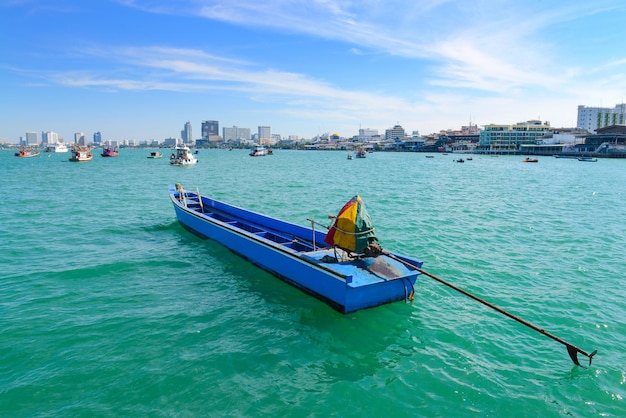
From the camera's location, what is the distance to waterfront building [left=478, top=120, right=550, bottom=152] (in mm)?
139625

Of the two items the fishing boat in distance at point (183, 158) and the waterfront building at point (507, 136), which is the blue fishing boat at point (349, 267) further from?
the waterfront building at point (507, 136)

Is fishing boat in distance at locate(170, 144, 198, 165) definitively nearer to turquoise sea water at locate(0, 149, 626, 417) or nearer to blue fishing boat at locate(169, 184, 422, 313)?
turquoise sea water at locate(0, 149, 626, 417)

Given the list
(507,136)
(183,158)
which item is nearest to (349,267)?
(183,158)

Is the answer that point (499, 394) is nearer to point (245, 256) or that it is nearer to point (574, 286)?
point (574, 286)

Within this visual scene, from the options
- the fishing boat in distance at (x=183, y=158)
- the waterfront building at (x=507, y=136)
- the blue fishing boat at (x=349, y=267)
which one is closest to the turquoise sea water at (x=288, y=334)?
the blue fishing boat at (x=349, y=267)

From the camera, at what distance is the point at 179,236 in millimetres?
18250

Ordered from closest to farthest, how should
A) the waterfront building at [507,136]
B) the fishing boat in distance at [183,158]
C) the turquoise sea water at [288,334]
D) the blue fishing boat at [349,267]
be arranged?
the turquoise sea water at [288,334] → the blue fishing boat at [349,267] → the fishing boat in distance at [183,158] → the waterfront building at [507,136]

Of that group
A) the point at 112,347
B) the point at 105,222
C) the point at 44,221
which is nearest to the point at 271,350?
the point at 112,347

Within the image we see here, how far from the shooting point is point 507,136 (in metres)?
142

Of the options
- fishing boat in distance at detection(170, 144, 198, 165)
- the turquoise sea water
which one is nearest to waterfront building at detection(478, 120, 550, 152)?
fishing boat in distance at detection(170, 144, 198, 165)

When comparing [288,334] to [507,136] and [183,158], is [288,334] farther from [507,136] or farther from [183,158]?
[507,136]

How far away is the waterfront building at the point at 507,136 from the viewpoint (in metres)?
140

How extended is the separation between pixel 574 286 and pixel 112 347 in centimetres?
1335

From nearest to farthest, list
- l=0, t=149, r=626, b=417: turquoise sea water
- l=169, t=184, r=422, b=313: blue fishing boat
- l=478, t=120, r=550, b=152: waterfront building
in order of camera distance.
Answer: l=0, t=149, r=626, b=417: turquoise sea water, l=169, t=184, r=422, b=313: blue fishing boat, l=478, t=120, r=550, b=152: waterfront building
